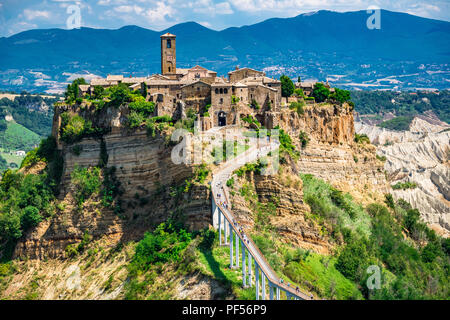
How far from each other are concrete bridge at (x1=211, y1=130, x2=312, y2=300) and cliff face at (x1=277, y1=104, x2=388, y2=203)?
982 cm

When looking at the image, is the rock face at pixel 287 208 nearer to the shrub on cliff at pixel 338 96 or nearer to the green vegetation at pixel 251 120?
the green vegetation at pixel 251 120

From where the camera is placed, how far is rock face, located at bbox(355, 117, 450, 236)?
69.5m

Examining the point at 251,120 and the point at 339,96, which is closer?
the point at 251,120

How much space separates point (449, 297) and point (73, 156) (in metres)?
30.4

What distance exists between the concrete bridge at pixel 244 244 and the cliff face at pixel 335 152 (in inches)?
387

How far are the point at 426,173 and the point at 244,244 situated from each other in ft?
181

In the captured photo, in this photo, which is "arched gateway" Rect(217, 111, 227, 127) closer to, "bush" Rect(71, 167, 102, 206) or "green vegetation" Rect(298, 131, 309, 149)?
"green vegetation" Rect(298, 131, 309, 149)

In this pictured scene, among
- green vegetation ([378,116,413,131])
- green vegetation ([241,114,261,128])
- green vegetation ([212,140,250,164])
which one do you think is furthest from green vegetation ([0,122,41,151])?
green vegetation ([212,140,250,164])

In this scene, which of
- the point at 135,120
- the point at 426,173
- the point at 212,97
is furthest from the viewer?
the point at 426,173

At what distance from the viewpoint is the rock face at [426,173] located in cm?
6950

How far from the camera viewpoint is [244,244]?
32375 mm

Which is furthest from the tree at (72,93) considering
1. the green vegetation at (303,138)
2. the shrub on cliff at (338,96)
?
the shrub on cliff at (338,96)
